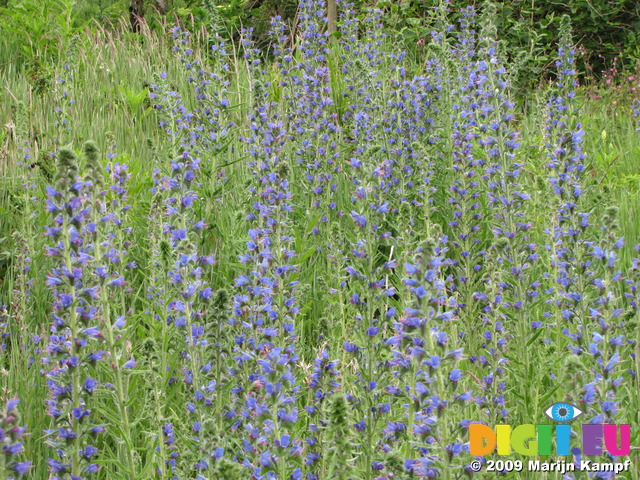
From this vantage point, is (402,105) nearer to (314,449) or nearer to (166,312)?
(166,312)

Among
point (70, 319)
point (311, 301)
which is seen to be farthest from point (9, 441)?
point (311, 301)

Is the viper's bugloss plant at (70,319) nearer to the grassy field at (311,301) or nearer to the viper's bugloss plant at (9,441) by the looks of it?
the grassy field at (311,301)

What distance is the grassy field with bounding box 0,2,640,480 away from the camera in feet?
6.76

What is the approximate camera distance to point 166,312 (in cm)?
294

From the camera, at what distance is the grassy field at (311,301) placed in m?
2.06

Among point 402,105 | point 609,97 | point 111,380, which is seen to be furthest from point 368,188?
point 609,97

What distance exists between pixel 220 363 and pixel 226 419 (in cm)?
22

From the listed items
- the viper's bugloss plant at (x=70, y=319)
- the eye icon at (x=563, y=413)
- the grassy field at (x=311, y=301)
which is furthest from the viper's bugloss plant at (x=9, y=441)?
the eye icon at (x=563, y=413)

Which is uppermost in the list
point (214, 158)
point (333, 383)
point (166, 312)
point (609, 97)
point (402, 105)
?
point (609, 97)

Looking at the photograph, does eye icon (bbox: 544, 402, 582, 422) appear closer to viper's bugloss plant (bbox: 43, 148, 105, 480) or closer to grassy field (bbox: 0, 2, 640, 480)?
grassy field (bbox: 0, 2, 640, 480)

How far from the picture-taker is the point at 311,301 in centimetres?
388

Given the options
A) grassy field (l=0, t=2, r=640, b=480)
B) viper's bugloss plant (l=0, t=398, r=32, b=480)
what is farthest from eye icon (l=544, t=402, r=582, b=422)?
viper's bugloss plant (l=0, t=398, r=32, b=480)

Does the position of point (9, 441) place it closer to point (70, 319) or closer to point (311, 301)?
point (70, 319)

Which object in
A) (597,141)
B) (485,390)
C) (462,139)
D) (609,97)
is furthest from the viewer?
(609,97)
